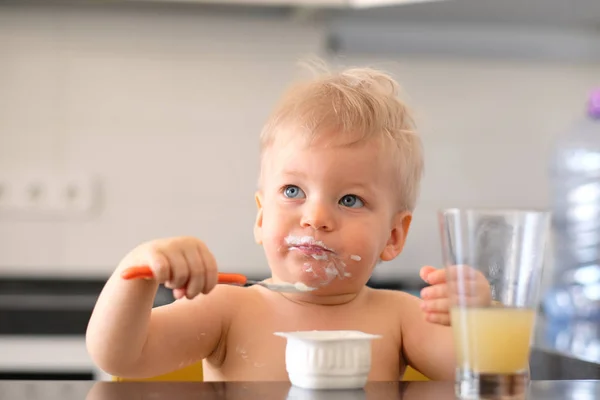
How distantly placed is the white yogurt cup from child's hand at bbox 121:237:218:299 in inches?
4.1

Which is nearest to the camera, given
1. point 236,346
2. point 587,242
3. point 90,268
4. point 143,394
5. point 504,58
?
point 143,394

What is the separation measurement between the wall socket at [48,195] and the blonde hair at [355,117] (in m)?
1.51

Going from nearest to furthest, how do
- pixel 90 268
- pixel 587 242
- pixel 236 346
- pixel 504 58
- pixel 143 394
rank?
1. pixel 143 394
2. pixel 236 346
3. pixel 90 268
4. pixel 504 58
5. pixel 587 242

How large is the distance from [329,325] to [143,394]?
1.42 ft

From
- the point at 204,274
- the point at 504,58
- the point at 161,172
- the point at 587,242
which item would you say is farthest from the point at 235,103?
the point at 204,274

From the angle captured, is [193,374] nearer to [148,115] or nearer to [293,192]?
Answer: [293,192]

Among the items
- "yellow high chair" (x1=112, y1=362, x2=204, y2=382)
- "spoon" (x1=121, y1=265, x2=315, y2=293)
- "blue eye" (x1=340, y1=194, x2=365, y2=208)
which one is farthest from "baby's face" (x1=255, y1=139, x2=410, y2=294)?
"yellow high chair" (x1=112, y1=362, x2=204, y2=382)

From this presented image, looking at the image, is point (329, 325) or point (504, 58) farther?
point (504, 58)

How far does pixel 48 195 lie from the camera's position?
8.52ft

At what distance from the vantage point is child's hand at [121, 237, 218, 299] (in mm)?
759

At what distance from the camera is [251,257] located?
8.64 feet

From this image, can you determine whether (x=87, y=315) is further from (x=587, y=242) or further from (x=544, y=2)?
(x=587, y=242)

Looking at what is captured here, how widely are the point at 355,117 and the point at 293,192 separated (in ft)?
0.41

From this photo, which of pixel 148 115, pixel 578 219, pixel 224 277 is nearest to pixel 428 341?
pixel 224 277
